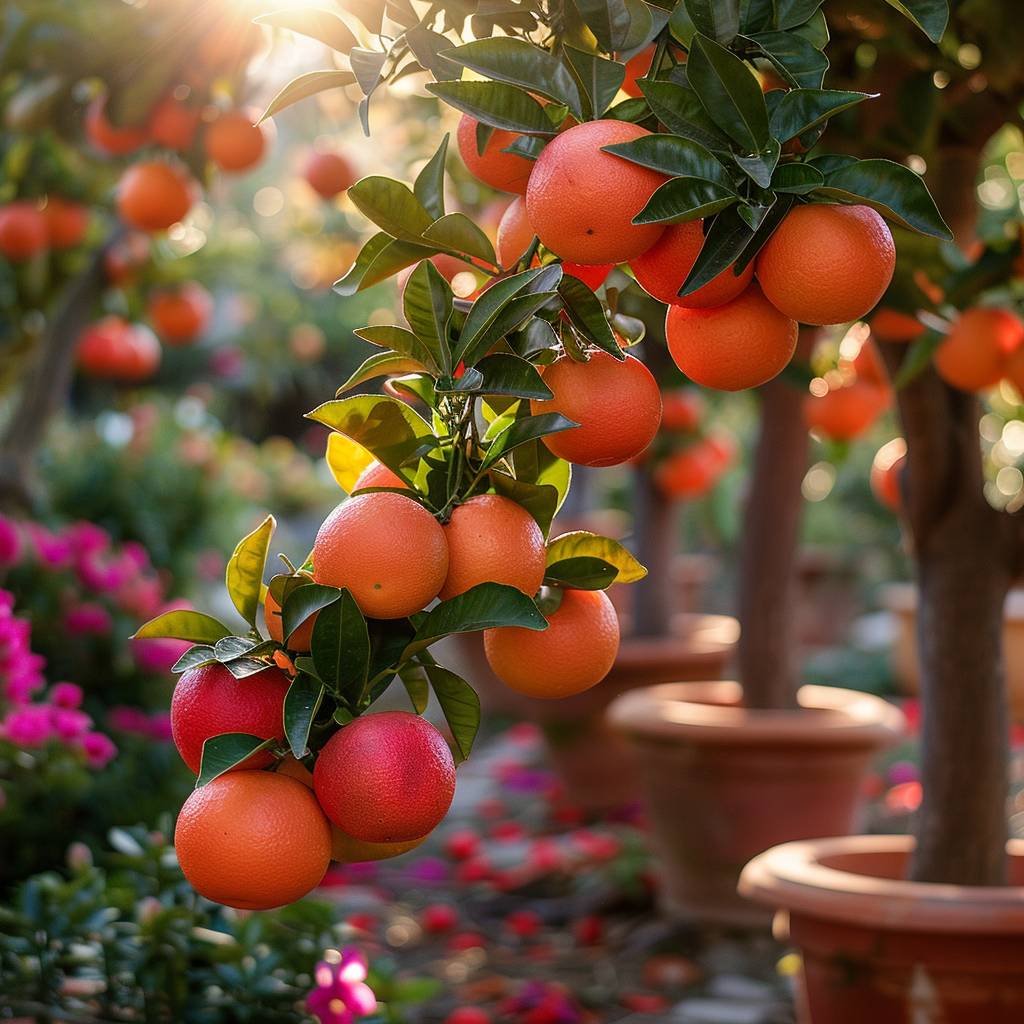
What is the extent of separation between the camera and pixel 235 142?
2.06 meters

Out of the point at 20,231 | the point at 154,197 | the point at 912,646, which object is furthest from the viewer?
the point at 912,646

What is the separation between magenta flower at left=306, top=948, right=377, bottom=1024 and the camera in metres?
1.36

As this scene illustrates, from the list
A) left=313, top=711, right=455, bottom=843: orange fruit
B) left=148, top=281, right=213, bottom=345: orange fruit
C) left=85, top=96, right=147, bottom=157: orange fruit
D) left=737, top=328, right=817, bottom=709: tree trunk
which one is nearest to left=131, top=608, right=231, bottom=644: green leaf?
left=313, top=711, right=455, bottom=843: orange fruit

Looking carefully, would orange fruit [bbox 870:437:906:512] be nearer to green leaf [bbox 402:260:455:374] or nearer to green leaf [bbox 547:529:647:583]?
green leaf [bbox 547:529:647:583]

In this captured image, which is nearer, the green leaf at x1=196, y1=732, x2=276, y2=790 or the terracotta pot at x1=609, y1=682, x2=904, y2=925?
the green leaf at x1=196, y1=732, x2=276, y2=790

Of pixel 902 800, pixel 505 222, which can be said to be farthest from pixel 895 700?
pixel 505 222

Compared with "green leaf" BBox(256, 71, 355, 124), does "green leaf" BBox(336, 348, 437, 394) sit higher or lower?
lower

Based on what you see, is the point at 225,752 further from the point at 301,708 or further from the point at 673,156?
the point at 673,156

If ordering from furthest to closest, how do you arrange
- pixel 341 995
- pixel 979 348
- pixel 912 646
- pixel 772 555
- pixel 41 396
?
pixel 912 646
pixel 772 555
pixel 41 396
pixel 979 348
pixel 341 995

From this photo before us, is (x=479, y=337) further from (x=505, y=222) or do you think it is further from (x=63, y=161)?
(x=63, y=161)

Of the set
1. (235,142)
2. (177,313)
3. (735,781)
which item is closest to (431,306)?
(235,142)

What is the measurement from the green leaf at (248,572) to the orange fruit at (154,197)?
1405mm

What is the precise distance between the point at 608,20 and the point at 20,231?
213cm

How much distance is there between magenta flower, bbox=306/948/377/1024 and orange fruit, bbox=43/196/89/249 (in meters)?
2.03
